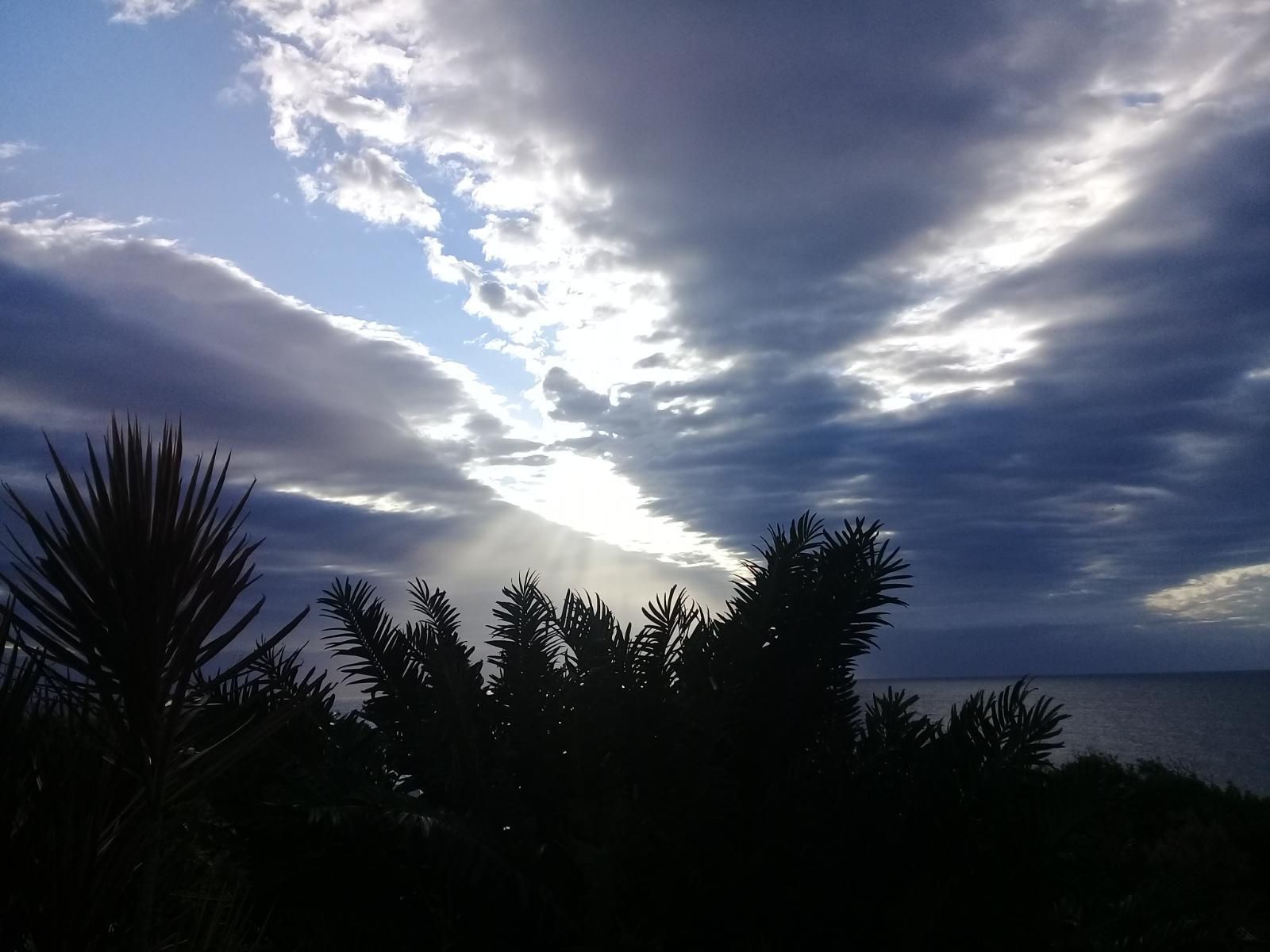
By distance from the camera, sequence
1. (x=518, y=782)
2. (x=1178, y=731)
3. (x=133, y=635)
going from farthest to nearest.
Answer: (x=1178, y=731) < (x=518, y=782) < (x=133, y=635)

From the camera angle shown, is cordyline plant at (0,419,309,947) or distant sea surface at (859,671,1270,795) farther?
distant sea surface at (859,671,1270,795)

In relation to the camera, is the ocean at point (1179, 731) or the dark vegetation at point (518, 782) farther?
the ocean at point (1179, 731)

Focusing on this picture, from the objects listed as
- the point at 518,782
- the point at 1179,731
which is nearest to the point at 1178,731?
the point at 1179,731

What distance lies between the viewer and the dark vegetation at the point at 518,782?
2.59m

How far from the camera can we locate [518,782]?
4809mm

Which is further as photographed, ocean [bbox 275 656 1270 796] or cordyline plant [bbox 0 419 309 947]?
ocean [bbox 275 656 1270 796]

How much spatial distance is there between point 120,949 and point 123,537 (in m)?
1.10

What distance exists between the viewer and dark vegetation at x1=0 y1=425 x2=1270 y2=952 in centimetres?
259

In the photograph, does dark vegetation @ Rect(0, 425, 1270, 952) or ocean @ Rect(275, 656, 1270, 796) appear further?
ocean @ Rect(275, 656, 1270, 796)

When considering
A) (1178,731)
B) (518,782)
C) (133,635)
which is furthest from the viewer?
(1178,731)

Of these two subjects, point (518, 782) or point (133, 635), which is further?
point (518, 782)

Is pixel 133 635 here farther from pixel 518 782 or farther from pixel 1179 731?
pixel 1179 731

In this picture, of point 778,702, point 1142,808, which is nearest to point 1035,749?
point 778,702

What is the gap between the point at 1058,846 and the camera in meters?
3.72
